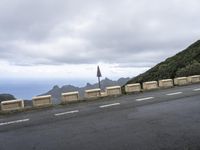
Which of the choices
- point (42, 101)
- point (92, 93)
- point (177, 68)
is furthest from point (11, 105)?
point (177, 68)

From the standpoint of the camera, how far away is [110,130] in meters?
9.05

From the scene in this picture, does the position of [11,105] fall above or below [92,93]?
below

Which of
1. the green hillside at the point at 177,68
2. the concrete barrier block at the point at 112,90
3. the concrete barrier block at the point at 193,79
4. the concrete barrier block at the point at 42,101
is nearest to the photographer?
the concrete barrier block at the point at 42,101

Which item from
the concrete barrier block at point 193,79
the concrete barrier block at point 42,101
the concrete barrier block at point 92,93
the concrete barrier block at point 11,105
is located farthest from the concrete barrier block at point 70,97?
the concrete barrier block at point 193,79

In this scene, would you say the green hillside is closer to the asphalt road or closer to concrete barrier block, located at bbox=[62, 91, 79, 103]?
concrete barrier block, located at bbox=[62, 91, 79, 103]

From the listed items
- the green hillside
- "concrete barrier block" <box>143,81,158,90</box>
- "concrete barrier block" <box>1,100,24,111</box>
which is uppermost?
the green hillside

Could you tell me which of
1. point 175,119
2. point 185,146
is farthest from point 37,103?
point 185,146

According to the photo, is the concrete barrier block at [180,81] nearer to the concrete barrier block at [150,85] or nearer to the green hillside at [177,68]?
the concrete barrier block at [150,85]

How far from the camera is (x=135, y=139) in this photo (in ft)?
25.8

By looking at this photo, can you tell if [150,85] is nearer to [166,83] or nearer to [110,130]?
[166,83]

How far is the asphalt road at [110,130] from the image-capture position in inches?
296

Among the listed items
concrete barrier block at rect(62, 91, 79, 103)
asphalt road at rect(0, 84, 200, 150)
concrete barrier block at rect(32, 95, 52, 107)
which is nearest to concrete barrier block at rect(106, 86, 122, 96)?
concrete barrier block at rect(62, 91, 79, 103)

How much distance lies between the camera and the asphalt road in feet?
24.7

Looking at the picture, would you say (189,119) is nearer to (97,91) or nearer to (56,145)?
(56,145)
